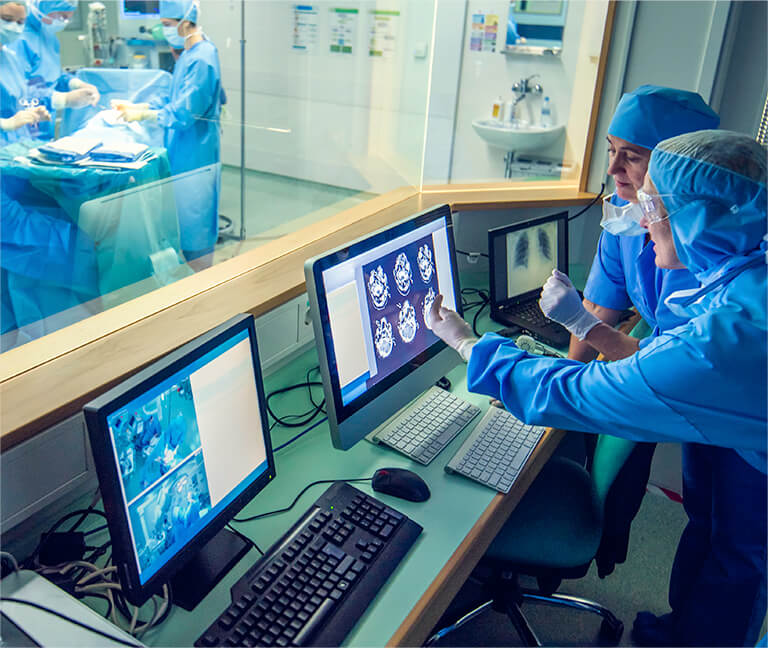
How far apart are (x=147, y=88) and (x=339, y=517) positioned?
260cm

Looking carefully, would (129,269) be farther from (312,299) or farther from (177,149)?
(312,299)

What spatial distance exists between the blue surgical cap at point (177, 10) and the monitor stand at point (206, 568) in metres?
2.73

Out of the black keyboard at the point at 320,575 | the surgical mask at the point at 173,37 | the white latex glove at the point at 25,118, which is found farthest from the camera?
the surgical mask at the point at 173,37

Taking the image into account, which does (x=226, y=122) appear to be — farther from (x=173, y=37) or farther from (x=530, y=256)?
(x=530, y=256)

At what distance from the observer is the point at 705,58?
7.51ft

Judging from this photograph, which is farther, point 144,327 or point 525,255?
point 525,255

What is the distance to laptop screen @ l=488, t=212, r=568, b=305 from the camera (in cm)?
194

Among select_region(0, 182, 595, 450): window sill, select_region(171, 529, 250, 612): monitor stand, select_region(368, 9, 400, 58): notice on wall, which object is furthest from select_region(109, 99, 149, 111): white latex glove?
select_region(171, 529, 250, 612): monitor stand

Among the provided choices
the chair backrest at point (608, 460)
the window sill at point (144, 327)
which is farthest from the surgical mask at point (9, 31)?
the chair backrest at point (608, 460)

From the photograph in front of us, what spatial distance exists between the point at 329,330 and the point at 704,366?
0.60 metres

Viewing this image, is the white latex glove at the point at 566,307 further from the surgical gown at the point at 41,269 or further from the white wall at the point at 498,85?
the white wall at the point at 498,85

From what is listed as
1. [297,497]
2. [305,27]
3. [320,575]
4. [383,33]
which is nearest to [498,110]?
[383,33]

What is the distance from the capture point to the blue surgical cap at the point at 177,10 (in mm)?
3059

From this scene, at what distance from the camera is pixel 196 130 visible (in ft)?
10.6
